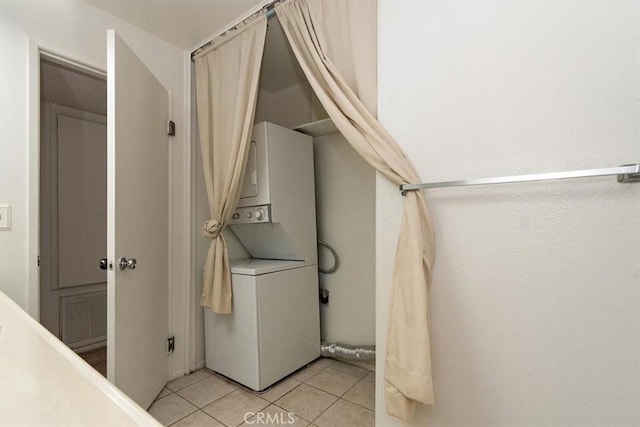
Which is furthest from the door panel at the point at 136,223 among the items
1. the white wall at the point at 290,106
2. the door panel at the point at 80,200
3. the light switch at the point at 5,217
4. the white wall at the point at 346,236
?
the door panel at the point at 80,200

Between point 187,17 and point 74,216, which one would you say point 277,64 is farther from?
point 74,216

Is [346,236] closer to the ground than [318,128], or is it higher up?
closer to the ground

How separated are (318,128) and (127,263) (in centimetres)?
160

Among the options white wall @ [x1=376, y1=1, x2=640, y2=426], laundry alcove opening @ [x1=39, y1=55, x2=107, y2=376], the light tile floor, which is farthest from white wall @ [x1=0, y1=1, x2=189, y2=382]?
white wall @ [x1=376, y1=1, x2=640, y2=426]

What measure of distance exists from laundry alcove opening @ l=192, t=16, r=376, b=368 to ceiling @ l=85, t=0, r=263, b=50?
0.94 ft

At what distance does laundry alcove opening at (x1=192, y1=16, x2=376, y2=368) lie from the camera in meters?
2.27

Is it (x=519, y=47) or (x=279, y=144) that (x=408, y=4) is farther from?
(x=279, y=144)

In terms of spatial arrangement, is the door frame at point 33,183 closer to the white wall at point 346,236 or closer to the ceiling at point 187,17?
the ceiling at point 187,17

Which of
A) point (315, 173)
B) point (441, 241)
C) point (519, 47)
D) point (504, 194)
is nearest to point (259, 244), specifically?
point (315, 173)

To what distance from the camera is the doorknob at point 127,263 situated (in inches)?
59.0

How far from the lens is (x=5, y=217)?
4.84ft

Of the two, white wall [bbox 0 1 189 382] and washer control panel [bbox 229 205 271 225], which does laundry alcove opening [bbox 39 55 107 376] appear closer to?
white wall [bbox 0 1 189 382]

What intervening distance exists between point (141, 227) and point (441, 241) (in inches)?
64.1

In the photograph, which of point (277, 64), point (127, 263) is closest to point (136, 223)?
point (127, 263)
